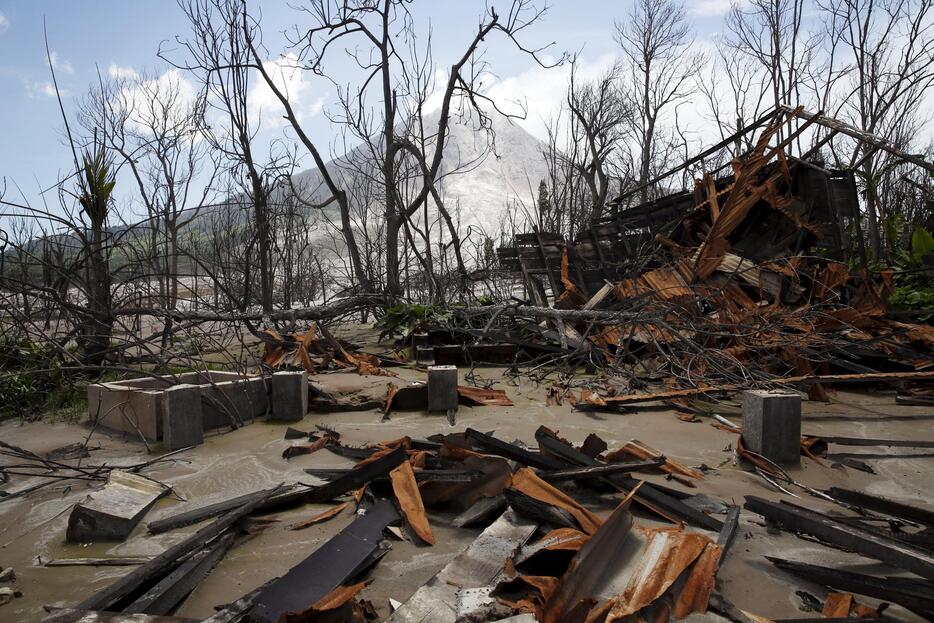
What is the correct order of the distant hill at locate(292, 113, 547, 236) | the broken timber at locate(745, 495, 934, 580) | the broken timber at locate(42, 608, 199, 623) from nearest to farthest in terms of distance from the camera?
the broken timber at locate(42, 608, 199, 623) < the broken timber at locate(745, 495, 934, 580) < the distant hill at locate(292, 113, 547, 236)

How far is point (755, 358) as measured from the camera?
7.70m

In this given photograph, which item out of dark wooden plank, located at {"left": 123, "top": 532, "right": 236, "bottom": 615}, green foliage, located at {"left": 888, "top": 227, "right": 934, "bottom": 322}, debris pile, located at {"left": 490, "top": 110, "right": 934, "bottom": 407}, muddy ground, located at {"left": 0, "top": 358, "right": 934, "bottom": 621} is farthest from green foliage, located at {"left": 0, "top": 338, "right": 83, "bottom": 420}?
green foliage, located at {"left": 888, "top": 227, "right": 934, "bottom": 322}

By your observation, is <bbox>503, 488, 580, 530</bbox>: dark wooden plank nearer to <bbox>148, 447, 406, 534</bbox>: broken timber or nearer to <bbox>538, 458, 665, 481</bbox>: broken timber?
<bbox>538, 458, 665, 481</bbox>: broken timber

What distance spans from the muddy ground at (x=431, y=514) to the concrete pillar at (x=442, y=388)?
0.54 feet

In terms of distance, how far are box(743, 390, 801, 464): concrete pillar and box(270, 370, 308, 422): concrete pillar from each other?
4145mm

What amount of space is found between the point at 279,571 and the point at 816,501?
3.31 metres

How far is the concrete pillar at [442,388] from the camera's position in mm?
5988

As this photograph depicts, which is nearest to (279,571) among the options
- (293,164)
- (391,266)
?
(391,266)

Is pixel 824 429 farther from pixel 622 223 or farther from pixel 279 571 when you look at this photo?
pixel 622 223

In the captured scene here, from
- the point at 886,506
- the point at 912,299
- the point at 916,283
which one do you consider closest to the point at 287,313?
the point at 886,506

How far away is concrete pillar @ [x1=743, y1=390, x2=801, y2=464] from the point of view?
170 inches

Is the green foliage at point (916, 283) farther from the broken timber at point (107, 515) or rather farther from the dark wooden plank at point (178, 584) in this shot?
the broken timber at point (107, 515)

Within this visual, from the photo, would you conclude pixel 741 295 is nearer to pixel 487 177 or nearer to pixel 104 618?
pixel 104 618

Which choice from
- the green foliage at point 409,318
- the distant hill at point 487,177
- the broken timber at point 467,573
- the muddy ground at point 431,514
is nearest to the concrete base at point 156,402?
the muddy ground at point 431,514
